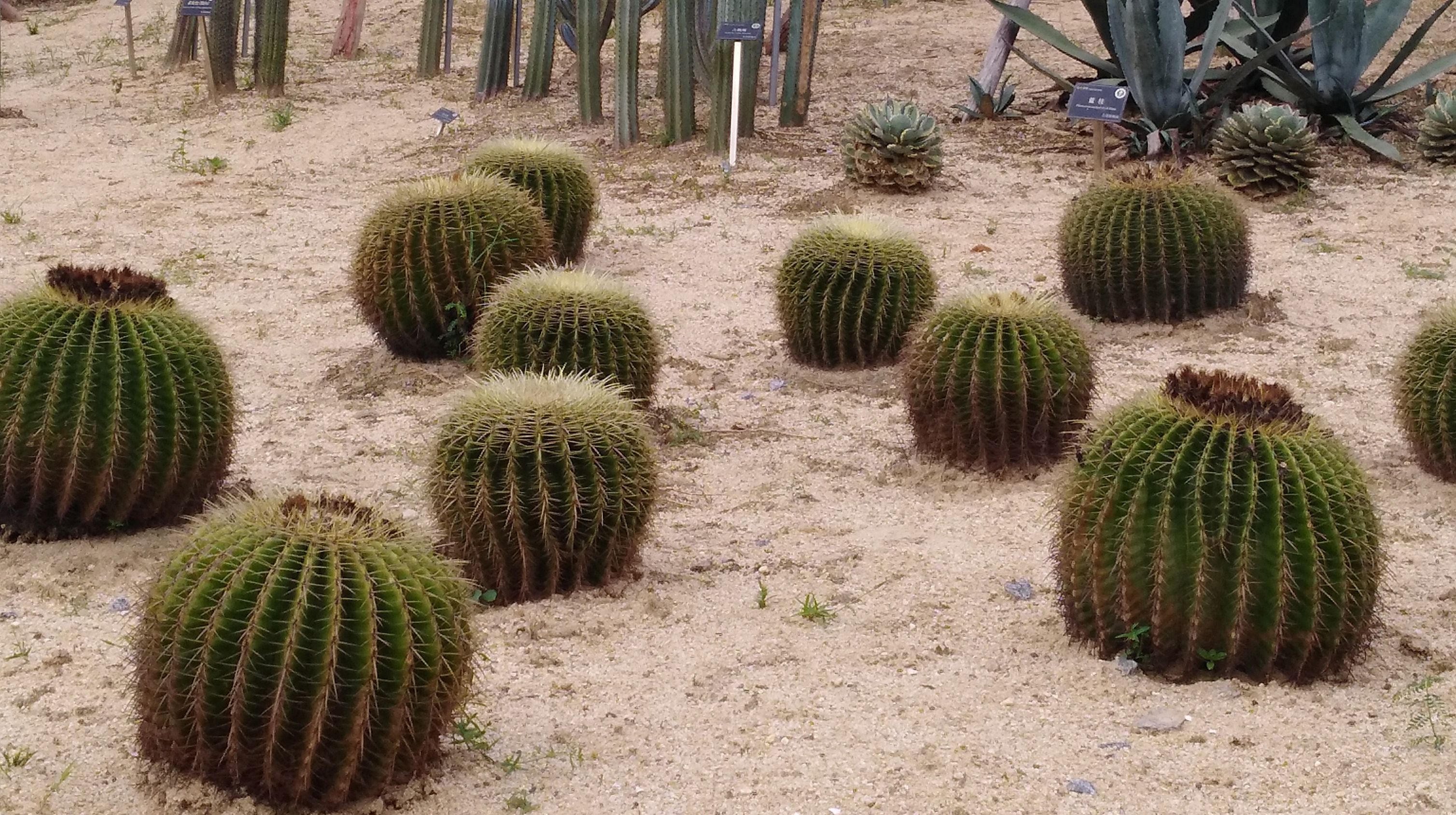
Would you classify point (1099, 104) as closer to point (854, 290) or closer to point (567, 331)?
point (854, 290)

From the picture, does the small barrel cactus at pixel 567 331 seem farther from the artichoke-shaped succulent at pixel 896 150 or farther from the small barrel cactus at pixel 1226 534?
the artichoke-shaped succulent at pixel 896 150

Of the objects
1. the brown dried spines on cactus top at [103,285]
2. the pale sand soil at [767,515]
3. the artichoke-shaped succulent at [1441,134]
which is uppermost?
the artichoke-shaped succulent at [1441,134]

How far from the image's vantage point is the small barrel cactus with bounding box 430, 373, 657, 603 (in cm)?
464

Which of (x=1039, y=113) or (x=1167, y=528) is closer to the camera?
(x=1167, y=528)

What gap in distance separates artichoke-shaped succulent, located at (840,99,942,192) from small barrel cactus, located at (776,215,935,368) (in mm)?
2970

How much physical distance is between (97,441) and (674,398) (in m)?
2.70

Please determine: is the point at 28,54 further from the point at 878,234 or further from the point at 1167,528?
the point at 1167,528

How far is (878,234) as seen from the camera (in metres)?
7.07

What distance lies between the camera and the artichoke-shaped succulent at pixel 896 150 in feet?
33.2

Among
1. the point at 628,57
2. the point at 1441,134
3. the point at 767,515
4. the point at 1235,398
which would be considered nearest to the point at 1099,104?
the point at 1441,134

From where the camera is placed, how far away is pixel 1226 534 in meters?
3.87

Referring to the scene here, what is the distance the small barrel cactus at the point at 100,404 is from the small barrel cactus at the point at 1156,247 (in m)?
4.15

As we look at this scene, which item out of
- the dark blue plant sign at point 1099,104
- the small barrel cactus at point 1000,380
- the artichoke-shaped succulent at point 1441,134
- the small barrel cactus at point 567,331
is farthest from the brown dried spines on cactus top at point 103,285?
the artichoke-shaped succulent at point 1441,134

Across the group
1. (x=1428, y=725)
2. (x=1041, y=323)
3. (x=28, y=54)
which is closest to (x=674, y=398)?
(x=1041, y=323)
